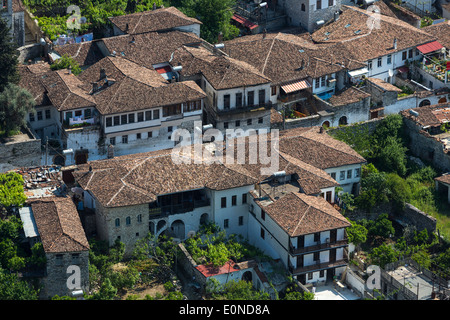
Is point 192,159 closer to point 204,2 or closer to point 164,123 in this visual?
point 164,123

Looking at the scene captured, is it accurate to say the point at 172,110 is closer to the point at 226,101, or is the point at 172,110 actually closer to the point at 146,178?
the point at 226,101

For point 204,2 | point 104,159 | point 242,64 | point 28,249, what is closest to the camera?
point 28,249

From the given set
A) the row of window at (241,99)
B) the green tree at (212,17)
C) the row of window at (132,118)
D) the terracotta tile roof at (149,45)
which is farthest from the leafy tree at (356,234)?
the green tree at (212,17)

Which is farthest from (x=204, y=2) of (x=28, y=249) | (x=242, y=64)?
(x=28, y=249)

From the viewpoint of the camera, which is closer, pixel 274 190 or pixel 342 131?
pixel 274 190

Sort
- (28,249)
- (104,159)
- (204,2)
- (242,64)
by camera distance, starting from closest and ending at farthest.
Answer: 1. (28,249)
2. (104,159)
3. (242,64)
4. (204,2)

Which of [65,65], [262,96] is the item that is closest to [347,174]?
[262,96]

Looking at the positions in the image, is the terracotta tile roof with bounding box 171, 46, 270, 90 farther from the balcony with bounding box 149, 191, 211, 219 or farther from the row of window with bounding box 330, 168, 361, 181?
the balcony with bounding box 149, 191, 211, 219

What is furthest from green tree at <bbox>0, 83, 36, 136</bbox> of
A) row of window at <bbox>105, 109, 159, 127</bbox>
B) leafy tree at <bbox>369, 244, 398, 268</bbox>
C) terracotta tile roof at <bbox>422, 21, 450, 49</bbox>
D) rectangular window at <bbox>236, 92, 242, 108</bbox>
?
terracotta tile roof at <bbox>422, 21, 450, 49</bbox>
